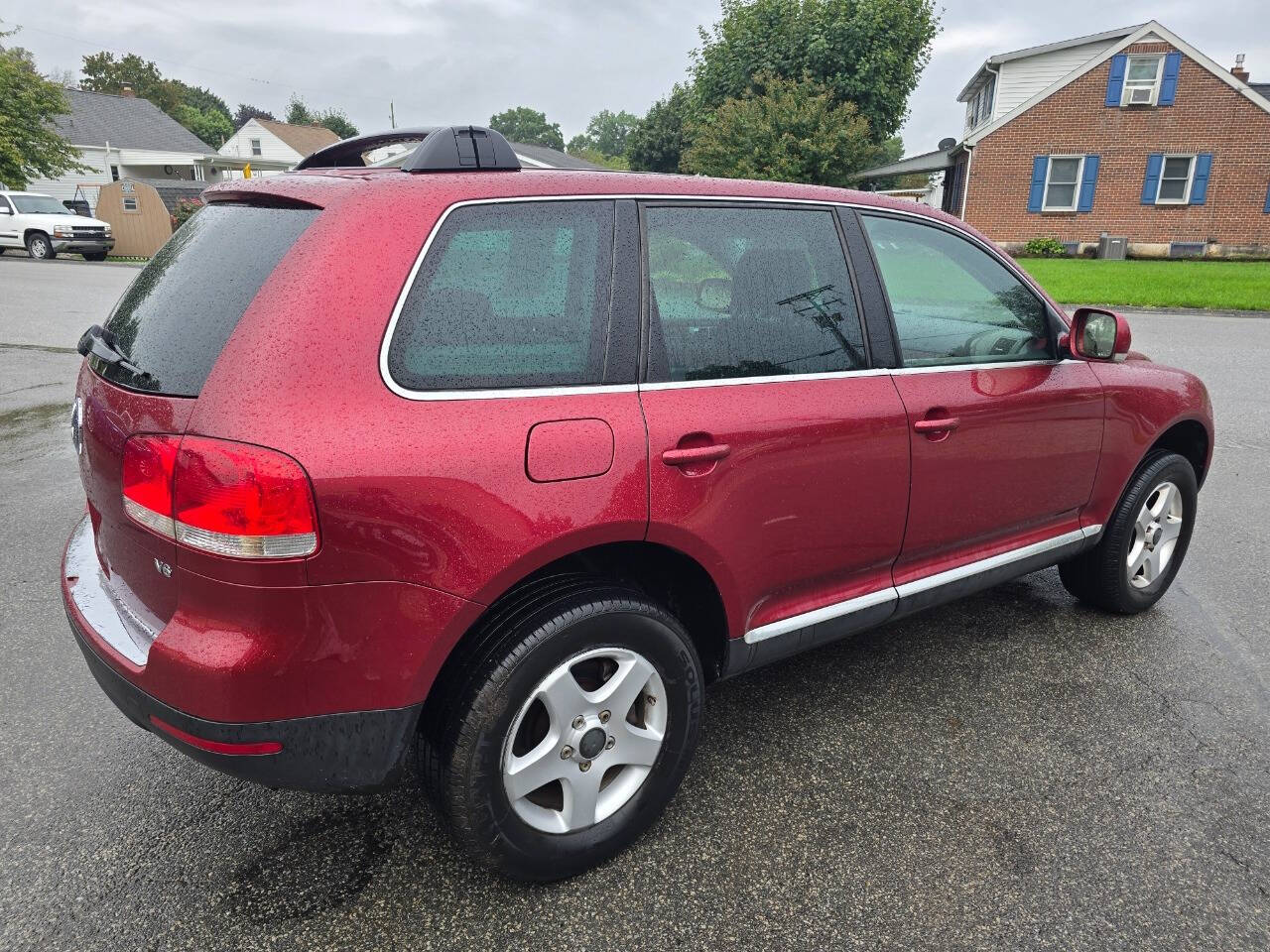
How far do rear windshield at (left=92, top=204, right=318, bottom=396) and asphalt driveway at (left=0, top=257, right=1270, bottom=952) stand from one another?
1.26 m

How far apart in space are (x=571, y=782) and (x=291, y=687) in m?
0.75

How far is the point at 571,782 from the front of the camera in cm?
225

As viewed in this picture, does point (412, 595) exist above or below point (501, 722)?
above

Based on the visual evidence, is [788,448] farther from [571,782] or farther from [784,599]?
[571,782]

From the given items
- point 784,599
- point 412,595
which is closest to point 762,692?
point 784,599

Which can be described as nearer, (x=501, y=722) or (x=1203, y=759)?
(x=501, y=722)

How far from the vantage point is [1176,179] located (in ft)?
88.6

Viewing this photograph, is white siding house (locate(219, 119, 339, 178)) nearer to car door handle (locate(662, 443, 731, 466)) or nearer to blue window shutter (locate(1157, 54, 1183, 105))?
blue window shutter (locate(1157, 54, 1183, 105))

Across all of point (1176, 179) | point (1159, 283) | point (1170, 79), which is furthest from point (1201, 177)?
point (1159, 283)

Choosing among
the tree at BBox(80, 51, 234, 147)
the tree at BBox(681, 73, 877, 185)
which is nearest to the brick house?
the tree at BBox(681, 73, 877, 185)

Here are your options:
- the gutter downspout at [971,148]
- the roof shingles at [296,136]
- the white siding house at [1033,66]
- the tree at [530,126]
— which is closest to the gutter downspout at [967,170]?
the gutter downspout at [971,148]

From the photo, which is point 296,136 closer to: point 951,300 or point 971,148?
point 971,148

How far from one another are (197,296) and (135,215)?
27863 mm

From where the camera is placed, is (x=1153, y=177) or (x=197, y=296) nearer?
(x=197, y=296)
